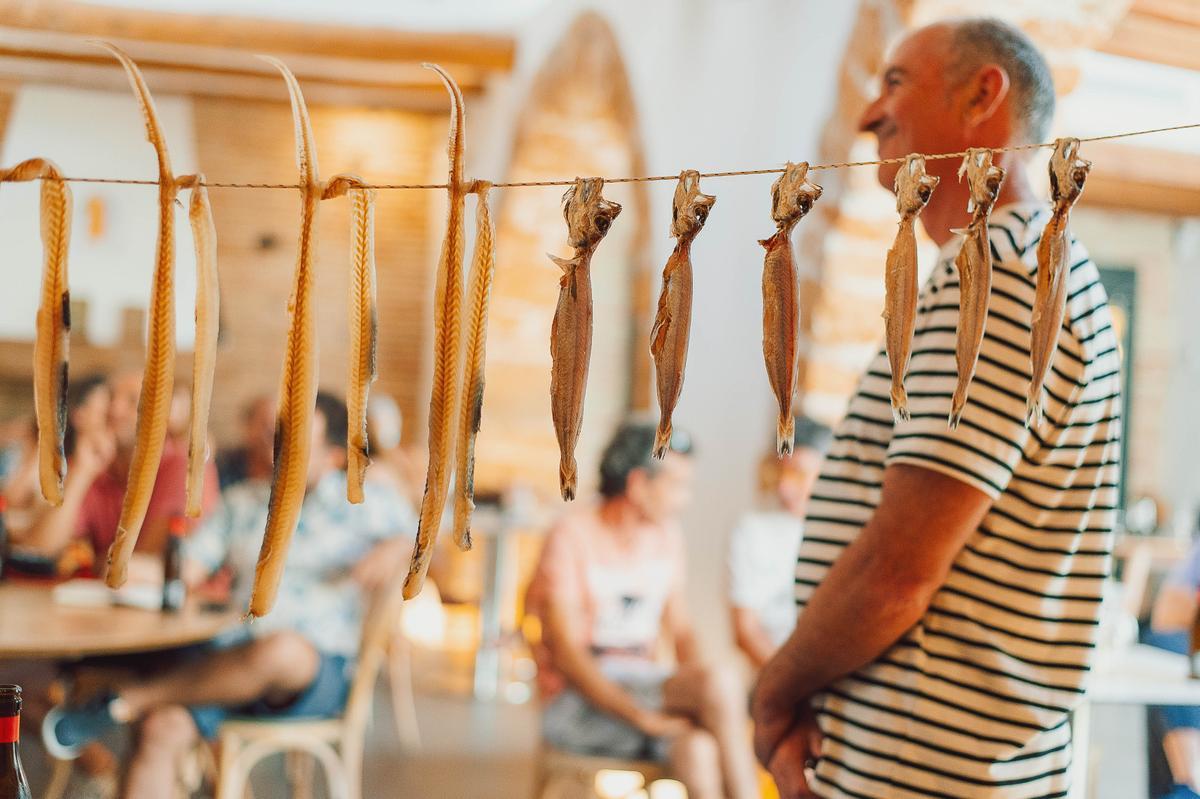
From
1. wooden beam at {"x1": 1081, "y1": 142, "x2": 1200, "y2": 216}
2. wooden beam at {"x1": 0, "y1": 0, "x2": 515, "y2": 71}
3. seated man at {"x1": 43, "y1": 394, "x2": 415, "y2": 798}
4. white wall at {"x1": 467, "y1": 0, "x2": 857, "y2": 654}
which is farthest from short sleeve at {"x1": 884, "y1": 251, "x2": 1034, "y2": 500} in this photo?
wooden beam at {"x1": 0, "y1": 0, "x2": 515, "y2": 71}

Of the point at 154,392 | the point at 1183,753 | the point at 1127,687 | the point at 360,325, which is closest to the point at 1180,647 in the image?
the point at 1183,753

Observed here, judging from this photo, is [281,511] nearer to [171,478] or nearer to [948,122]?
[948,122]

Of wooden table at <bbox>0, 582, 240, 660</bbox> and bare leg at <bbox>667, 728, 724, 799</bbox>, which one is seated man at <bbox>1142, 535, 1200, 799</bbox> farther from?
wooden table at <bbox>0, 582, 240, 660</bbox>

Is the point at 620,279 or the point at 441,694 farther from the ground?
→ the point at 620,279

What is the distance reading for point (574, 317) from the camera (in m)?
1.08

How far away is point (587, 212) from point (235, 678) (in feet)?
7.56

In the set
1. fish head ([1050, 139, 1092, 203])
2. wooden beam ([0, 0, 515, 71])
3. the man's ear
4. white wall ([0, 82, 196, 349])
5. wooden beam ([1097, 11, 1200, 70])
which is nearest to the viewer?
fish head ([1050, 139, 1092, 203])

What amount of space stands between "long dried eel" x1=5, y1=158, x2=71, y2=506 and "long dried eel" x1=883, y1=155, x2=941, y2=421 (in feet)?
A: 2.48

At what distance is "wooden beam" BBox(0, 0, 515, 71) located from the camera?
275 inches

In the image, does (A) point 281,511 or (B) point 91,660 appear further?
(B) point 91,660

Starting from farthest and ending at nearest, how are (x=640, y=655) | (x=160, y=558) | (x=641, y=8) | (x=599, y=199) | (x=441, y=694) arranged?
(x=441, y=694) < (x=641, y=8) < (x=160, y=558) < (x=640, y=655) < (x=599, y=199)

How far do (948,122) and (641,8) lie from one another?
3.93 metres

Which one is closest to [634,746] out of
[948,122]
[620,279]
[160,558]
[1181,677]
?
[1181,677]

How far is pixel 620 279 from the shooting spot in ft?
25.5
